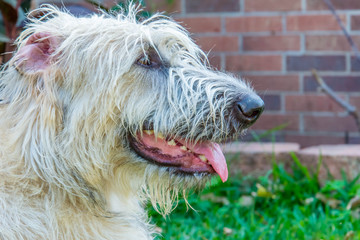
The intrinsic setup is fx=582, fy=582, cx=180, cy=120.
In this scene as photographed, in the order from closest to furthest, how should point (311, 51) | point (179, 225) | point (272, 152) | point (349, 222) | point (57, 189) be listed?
1. point (57, 189)
2. point (349, 222)
3. point (179, 225)
4. point (272, 152)
5. point (311, 51)

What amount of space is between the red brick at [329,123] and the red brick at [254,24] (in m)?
0.92

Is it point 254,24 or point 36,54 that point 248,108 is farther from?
point 254,24

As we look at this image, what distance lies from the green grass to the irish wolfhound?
4.23 ft

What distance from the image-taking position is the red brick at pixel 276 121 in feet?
18.4

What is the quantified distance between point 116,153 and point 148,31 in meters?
0.59

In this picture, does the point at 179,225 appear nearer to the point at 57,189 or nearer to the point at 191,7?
the point at 57,189

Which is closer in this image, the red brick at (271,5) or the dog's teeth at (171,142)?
the dog's teeth at (171,142)

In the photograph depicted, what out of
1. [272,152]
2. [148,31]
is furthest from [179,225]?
[148,31]

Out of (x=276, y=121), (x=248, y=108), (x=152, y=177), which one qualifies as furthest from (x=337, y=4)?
(x=152, y=177)

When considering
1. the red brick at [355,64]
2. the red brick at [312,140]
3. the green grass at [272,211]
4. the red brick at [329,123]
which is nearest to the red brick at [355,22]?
the red brick at [355,64]

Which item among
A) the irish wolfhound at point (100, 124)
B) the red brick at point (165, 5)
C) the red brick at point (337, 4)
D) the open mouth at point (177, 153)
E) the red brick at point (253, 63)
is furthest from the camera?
the red brick at point (165, 5)

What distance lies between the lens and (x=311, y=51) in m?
5.48

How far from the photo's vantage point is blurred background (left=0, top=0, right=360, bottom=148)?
5.44m

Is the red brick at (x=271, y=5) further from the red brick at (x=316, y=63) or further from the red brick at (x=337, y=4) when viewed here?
the red brick at (x=316, y=63)
